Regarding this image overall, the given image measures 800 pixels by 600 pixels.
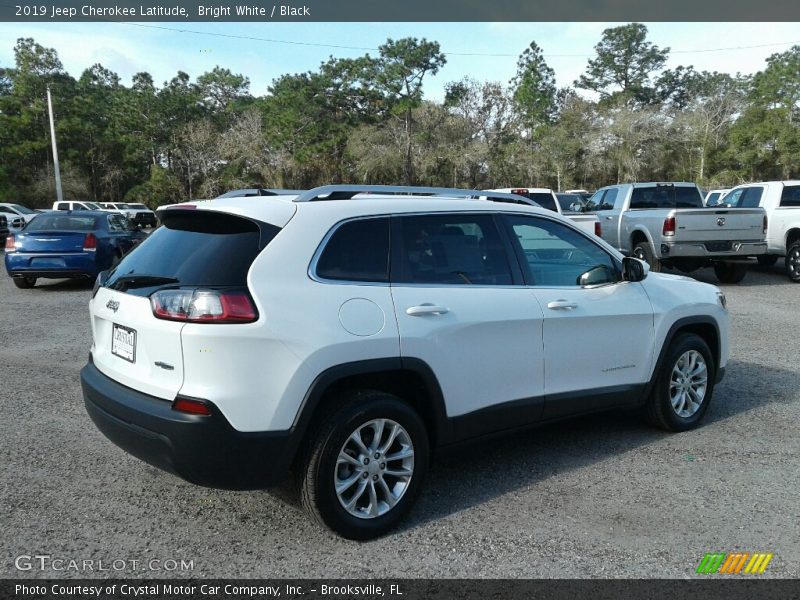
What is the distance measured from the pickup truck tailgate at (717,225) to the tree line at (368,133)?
3312 cm

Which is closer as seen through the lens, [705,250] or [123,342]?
[123,342]

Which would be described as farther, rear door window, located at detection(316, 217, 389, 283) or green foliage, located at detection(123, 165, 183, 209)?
green foliage, located at detection(123, 165, 183, 209)

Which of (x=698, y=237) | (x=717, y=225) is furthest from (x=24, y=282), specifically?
(x=717, y=225)

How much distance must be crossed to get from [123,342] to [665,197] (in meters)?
13.1

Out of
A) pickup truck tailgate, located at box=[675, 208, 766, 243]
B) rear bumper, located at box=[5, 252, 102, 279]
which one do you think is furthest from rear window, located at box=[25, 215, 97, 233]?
pickup truck tailgate, located at box=[675, 208, 766, 243]

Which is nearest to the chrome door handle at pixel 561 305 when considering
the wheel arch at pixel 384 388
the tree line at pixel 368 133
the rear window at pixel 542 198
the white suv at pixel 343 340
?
the white suv at pixel 343 340

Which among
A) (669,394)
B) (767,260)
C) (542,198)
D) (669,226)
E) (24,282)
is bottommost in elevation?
(24,282)

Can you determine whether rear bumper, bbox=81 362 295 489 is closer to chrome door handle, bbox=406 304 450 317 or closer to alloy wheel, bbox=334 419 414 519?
alloy wheel, bbox=334 419 414 519

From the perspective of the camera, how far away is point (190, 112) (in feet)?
184

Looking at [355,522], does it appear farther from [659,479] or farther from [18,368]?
[18,368]

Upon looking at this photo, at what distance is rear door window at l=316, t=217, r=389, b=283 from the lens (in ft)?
11.3

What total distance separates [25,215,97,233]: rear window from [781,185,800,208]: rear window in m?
14.0

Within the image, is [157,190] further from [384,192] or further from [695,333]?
[695,333]

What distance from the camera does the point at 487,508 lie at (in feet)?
12.5
